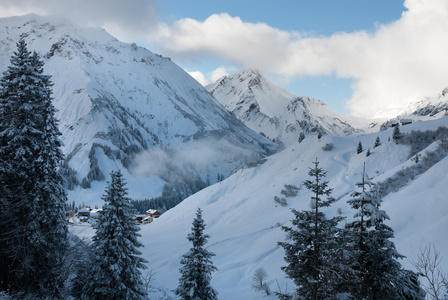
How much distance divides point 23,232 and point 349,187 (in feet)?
166

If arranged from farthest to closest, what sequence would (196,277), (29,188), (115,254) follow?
(196,277) < (115,254) < (29,188)

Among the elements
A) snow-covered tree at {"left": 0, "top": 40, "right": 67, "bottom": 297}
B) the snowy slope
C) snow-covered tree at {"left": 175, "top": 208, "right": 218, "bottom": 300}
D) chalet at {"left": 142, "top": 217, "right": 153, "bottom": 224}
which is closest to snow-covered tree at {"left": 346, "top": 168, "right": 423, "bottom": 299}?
snow-covered tree at {"left": 175, "top": 208, "right": 218, "bottom": 300}

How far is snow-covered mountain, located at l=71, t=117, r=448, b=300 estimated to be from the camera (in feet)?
88.6

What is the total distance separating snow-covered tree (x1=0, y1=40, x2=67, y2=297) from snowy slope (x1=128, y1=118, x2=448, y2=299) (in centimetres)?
2074

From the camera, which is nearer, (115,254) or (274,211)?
(115,254)

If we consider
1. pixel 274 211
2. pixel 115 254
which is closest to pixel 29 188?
pixel 115 254

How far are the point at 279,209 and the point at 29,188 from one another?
4865 centimetres

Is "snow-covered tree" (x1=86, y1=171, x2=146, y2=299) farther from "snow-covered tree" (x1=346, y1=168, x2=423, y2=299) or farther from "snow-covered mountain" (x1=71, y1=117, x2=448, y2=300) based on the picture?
"snow-covered tree" (x1=346, y1=168, x2=423, y2=299)

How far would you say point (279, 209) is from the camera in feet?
187

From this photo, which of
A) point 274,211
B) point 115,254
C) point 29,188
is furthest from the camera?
point 274,211

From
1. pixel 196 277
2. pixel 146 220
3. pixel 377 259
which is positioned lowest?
pixel 377 259

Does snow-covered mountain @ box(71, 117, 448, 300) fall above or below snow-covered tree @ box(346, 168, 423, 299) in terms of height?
above

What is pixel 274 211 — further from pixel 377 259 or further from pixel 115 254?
pixel 377 259

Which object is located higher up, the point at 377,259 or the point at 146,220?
the point at 146,220
